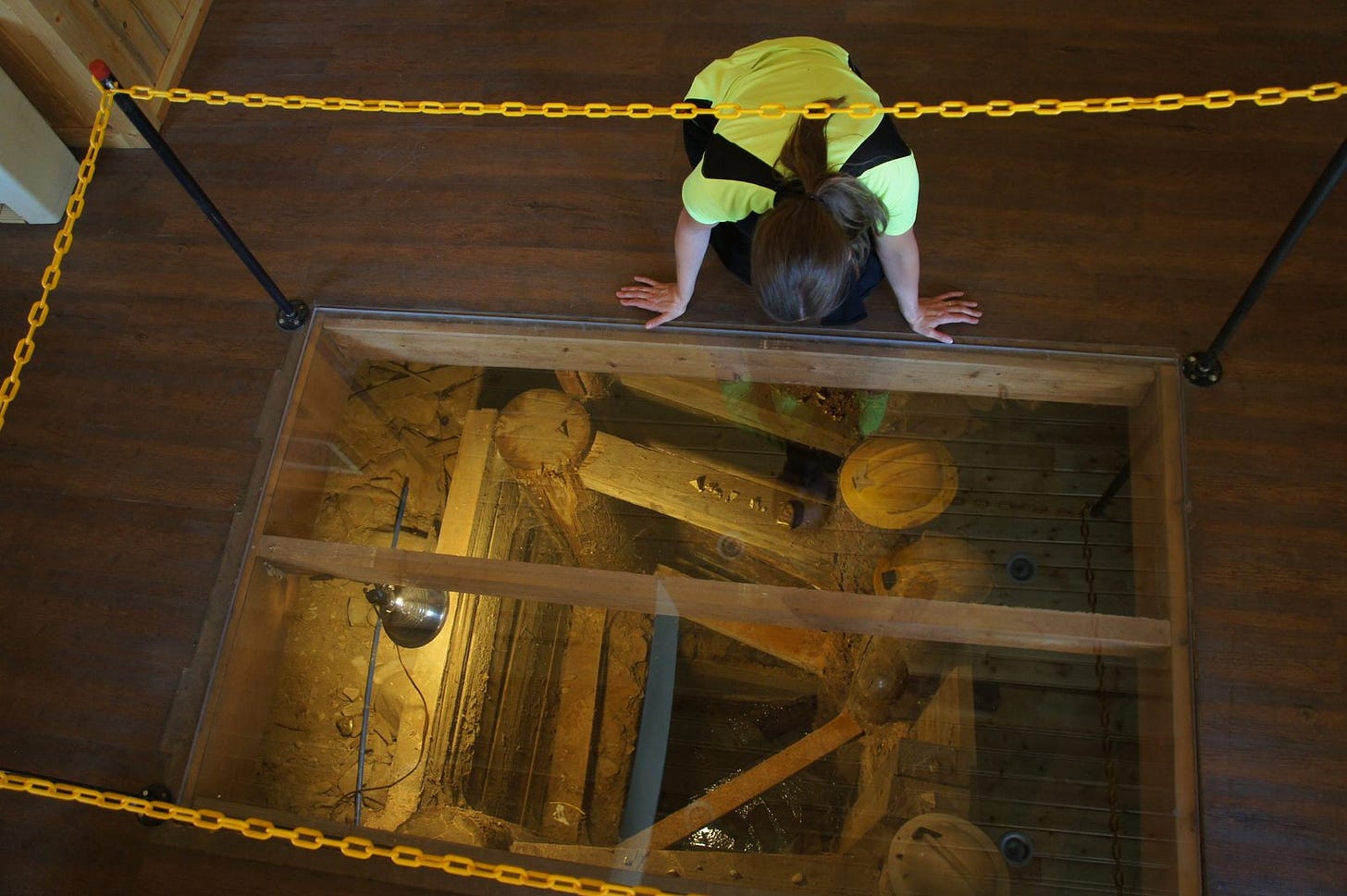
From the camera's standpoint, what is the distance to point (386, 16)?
2.92 metres

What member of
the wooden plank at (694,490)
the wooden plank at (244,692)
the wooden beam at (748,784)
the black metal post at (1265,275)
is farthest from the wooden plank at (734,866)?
the black metal post at (1265,275)

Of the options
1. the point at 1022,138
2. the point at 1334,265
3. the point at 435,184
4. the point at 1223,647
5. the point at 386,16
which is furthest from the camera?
the point at 386,16

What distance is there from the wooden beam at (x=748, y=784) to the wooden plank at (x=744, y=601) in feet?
2.05

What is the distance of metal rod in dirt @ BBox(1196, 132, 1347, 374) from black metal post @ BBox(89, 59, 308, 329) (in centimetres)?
225

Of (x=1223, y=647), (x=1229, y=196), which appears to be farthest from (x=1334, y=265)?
(x=1223, y=647)

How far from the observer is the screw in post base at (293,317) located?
8.16 feet

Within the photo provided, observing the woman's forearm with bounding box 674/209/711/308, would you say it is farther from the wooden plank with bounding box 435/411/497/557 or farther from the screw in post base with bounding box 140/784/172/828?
the screw in post base with bounding box 140/784/172/828

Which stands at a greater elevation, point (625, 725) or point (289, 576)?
point (289, 576)

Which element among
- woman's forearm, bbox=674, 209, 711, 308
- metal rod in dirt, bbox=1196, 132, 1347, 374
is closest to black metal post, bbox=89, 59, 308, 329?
woman's forearm, bbox=674, 209, 711, 308

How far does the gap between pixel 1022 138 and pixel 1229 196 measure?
0.57m

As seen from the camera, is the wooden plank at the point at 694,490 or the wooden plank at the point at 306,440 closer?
the wooden plank at the point at 306,440

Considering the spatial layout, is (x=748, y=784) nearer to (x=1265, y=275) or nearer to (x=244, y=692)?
(x=244, y=692)

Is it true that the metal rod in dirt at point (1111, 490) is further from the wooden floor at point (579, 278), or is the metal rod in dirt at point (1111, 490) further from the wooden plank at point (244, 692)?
the wooden plank at point (244, 692)

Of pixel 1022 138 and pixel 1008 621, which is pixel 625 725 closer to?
pixel 1008 621
